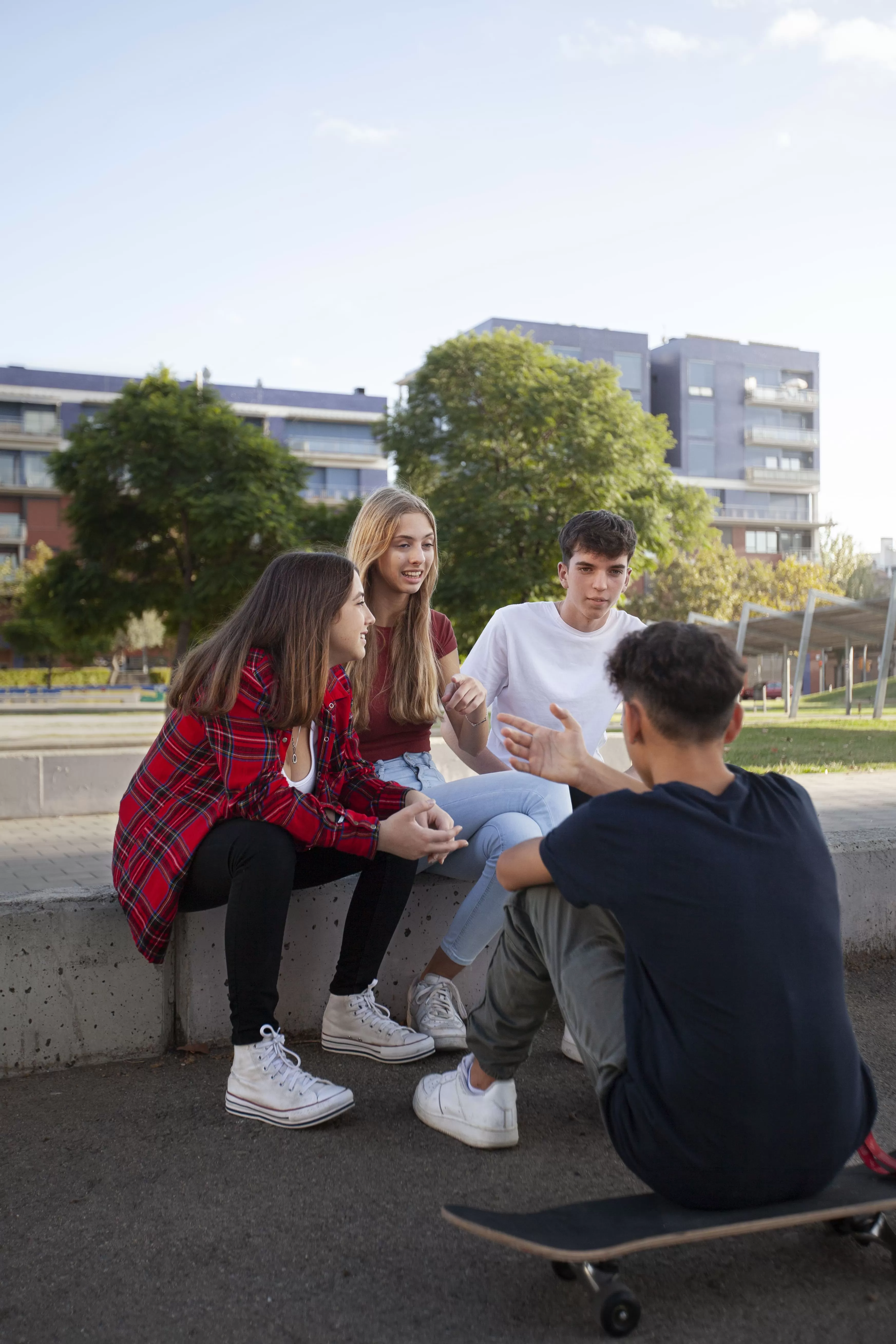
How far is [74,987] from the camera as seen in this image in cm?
337

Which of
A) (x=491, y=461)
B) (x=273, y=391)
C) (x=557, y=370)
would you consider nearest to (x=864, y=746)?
(x=491, y=461)

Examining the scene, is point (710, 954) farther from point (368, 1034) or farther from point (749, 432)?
point (749, 432)

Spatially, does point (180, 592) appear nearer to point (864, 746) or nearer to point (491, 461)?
point (491, 461)

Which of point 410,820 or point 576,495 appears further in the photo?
point 576,495

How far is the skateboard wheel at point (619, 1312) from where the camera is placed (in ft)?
6.52

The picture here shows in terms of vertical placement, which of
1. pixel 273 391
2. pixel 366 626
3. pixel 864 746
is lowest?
pixel 864 746

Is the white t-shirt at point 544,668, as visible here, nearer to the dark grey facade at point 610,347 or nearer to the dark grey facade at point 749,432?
the dark grey facade at point 610,347

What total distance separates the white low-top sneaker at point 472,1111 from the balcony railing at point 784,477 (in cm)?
7915

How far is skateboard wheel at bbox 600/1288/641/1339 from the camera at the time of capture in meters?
1.99

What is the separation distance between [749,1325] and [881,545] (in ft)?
270

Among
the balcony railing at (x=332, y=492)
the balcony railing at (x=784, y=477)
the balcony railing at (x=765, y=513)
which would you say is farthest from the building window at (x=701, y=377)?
the balcony railing at (x=332, y=492)

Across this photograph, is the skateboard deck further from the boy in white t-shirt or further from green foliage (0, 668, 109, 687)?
green foliage (0, 668, 109, 687)

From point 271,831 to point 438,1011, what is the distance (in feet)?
3.13

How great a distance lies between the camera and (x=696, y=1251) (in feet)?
7.60
